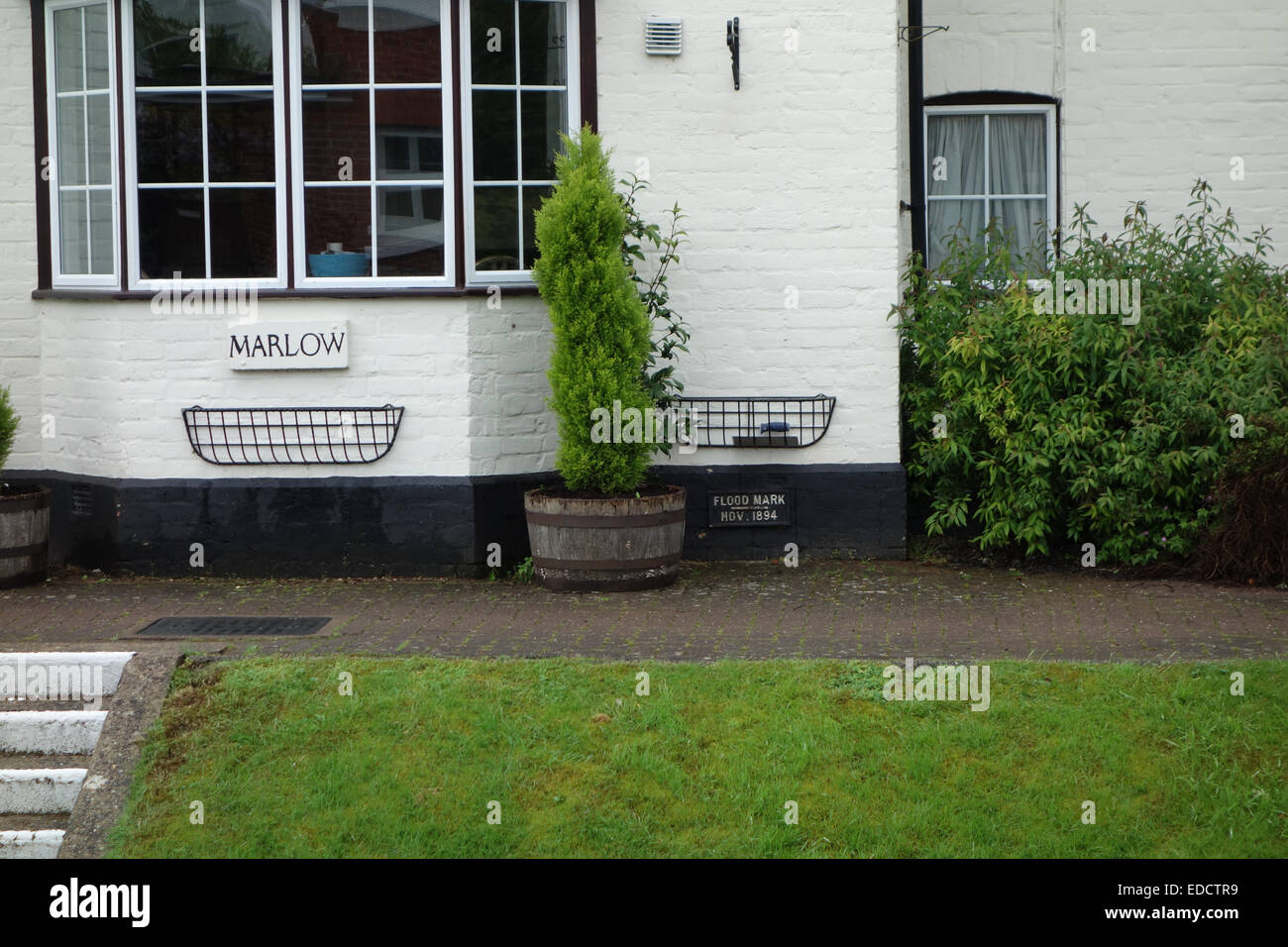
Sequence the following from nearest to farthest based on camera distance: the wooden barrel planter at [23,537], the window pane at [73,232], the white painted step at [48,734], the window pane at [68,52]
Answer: the white painted step at [48,734]
the wooden barrel planter at [23,537]
the window pane at [68,52]
the window pane at [73,232]

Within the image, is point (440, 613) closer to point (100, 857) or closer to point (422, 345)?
point (422, 345)

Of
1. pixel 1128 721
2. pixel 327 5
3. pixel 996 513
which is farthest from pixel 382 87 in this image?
pixel 1128 721

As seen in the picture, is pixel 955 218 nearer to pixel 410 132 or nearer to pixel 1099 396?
pixel 1099 396

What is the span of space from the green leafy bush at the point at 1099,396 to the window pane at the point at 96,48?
5.14 metres

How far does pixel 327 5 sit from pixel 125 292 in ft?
6.88

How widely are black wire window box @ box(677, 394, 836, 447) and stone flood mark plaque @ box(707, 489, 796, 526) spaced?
0.31 meters

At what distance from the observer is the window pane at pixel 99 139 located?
913 centimetres

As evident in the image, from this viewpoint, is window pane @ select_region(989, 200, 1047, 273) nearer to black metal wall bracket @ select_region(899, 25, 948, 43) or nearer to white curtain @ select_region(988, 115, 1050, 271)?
white curtain @ select_region(988, 115, 1050, 271)

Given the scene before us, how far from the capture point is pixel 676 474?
944 cm

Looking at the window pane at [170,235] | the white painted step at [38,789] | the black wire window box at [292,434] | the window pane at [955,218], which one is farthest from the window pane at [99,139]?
the window pane at [955,218]

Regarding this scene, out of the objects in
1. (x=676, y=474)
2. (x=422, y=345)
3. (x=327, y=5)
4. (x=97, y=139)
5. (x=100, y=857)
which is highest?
(x=327, y=5)

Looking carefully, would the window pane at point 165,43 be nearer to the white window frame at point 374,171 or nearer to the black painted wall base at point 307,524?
the white window frame at point 374,171

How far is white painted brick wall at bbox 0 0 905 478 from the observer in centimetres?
885

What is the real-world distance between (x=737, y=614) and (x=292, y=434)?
9.83 ft
